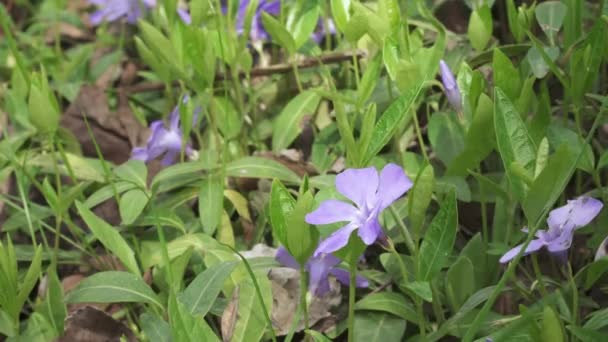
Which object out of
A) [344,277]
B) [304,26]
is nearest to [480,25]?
[304,26]

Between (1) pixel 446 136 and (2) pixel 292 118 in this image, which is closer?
(1) pixel 446 136

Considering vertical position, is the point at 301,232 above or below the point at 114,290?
above

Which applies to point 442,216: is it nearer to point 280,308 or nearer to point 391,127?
point 391,127

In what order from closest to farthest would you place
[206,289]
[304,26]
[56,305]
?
[206,289] < [56,305] < [304,26]

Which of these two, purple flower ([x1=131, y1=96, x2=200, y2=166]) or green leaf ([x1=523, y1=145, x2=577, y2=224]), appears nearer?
green leaf ([x1=523, y1=145, x2=577, y2=224])

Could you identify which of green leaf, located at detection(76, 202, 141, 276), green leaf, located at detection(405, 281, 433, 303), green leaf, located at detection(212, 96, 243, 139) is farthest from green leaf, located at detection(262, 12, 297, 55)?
green leaf, located at detection(405, 281, 433, 303)

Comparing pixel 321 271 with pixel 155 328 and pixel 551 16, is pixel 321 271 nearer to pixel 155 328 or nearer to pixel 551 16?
pixel 155 328

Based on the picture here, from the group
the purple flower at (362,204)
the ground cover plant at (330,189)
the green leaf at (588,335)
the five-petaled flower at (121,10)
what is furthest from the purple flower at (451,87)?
the five-petaled flower at (121,10)

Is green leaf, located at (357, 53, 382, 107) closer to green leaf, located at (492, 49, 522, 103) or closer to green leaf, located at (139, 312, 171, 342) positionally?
green leaf, located at (492, 49, 522, 103)


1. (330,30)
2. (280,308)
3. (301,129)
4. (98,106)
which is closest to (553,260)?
(280,308)

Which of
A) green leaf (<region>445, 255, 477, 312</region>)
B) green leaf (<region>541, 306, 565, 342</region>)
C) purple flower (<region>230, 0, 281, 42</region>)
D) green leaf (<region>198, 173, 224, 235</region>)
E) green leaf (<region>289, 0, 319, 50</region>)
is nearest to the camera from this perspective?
green leaf (<region>541, 306, 565, 342</region>)
